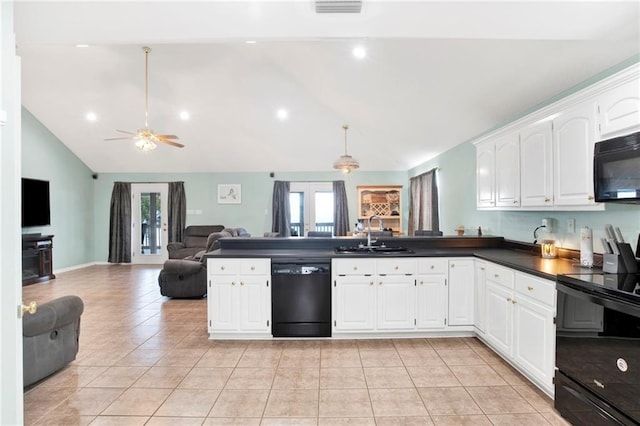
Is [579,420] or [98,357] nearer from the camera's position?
[579,420]

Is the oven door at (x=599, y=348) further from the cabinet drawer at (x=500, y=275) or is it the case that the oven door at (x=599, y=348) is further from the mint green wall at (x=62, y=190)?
the mint green wall at (x=62, y=190)

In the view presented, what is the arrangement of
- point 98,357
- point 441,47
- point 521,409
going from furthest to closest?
point 441,47 → point 98,357 → point 521,409

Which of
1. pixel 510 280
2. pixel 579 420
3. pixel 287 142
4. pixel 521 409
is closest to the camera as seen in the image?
pixel 579 420

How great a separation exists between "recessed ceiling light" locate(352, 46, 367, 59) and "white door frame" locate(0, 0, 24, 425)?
308cm

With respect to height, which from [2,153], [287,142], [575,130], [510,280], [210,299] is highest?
[287,142]

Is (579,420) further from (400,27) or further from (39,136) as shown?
(39,136)

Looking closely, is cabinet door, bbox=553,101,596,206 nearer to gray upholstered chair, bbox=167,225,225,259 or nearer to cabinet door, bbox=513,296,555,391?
cabinet door, bbox=513,296,555,391

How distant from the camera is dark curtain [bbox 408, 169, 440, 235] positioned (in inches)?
254

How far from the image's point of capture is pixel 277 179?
28.9ft

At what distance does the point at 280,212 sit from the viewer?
342 inches

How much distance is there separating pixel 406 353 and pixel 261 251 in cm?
187

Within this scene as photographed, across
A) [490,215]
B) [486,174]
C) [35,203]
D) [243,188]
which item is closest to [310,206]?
[243,188]

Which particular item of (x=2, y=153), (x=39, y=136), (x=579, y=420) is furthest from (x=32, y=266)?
(x=579, y=420)

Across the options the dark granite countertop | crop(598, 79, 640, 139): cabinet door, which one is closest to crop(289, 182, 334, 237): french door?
the dark granite countertop
